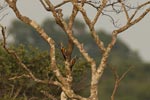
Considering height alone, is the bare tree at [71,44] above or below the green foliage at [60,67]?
above

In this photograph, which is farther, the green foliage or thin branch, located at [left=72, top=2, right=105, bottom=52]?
the green foliage

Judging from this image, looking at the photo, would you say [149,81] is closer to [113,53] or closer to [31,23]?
[113,53]

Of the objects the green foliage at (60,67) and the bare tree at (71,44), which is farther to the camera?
the green foliage at (60,67)

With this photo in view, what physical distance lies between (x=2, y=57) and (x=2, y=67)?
46 centimetres

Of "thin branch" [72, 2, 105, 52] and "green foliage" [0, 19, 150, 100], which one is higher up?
"thin branch" [72, 2, 105, 52]

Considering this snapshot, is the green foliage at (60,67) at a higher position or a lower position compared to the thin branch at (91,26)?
lower

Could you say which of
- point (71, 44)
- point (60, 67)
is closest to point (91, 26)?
point (71, 44)

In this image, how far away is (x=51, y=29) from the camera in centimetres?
9131

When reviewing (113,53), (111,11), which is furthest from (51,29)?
(111,11)

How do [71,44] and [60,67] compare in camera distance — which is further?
[60,67]

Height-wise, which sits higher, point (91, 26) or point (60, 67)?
point (91, 26)

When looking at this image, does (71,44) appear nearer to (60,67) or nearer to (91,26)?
(91,26)

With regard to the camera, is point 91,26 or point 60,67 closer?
point 91,26

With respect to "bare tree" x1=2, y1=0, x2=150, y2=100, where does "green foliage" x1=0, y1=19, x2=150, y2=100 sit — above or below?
below
